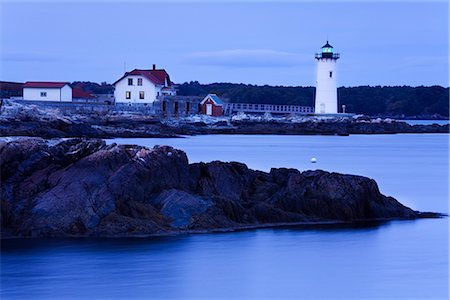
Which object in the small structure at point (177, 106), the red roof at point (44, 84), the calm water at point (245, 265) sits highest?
the red roof at point (44, 84)

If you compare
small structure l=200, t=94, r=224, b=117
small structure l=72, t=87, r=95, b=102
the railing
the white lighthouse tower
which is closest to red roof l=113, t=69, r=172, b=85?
small structure l=72, t=87, r=95, b=102

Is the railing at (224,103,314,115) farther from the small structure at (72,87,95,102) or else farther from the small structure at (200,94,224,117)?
the small structure at (72,87,95,102)

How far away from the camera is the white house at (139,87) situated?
45.0 meters

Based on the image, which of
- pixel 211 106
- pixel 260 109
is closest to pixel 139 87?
pixel 211 106

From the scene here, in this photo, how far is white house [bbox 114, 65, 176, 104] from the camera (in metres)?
45.0

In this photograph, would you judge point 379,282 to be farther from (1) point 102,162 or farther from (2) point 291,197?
(1) point 102,162

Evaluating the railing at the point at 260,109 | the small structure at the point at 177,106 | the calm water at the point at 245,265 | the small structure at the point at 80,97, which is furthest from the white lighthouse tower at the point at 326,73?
the calm water at the point at 245,265

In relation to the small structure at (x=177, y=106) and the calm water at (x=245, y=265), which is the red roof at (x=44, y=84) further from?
the calm water at (x=245, y=265)

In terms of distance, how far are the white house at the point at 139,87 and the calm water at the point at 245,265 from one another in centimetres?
3250

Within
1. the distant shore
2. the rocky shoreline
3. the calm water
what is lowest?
the calm water

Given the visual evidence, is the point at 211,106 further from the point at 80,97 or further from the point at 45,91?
the point at 45,91

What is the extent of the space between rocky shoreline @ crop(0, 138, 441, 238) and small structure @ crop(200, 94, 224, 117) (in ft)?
122

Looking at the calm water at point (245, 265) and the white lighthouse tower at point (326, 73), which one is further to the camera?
the white lighthouse tower at point (326, 73)

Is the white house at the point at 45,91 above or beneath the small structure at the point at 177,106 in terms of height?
above
